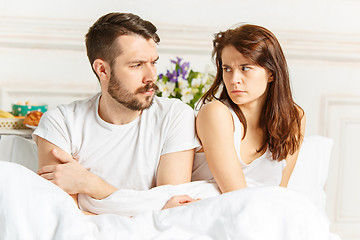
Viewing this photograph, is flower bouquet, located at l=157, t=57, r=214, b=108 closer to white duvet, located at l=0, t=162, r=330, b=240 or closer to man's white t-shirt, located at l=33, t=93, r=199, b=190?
man's white t-shirt, located at l=33, t=93, r=199, b=190

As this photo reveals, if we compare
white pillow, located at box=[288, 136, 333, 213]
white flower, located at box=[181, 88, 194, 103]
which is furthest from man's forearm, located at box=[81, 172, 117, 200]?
white pillow, located at box=[288, 136, 333, 213]

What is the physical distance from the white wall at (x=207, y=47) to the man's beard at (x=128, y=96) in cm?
79

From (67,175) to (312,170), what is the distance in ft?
3.67

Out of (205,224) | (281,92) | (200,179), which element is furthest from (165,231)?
(281,92)

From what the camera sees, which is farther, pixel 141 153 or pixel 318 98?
pixel 318 98

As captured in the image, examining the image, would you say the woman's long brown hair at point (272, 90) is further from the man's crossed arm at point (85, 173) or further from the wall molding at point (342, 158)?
the wall molding at point (342, 158)

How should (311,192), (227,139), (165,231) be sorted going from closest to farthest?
(165,231) < (227,139) < (311,192)

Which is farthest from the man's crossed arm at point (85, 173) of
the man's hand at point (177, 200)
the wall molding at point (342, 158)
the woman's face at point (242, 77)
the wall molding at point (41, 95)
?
the wall molding at point (342, 158)

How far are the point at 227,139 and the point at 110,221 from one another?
1.76 feet

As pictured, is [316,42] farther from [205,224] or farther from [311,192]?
[205,224]

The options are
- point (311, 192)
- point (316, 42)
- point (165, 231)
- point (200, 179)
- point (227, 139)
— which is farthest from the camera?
point (316, 42)

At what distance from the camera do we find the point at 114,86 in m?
1.66

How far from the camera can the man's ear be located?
1.69 meters

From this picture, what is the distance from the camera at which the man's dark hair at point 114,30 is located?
5.41 feet
